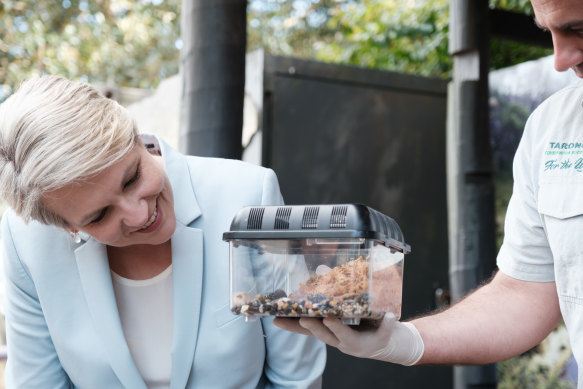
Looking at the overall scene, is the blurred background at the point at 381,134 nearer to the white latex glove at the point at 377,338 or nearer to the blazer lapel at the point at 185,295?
the blazer lapel at the point at 185,295

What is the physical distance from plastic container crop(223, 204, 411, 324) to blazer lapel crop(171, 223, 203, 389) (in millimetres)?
393

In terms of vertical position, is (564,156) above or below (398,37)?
below

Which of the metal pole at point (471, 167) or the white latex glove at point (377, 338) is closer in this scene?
the white latex glove at point (377, 338)

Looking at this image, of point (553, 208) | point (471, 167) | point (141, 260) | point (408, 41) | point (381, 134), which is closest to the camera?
point (553, 208)

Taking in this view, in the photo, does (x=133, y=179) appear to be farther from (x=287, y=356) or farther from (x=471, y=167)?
(x=471, y=167)

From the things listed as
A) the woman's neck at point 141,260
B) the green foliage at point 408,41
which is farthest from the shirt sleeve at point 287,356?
the green foliage at point 408,41

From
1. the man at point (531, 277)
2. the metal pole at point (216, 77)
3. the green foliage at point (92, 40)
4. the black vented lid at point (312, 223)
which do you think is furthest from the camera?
the green foliage at point (92, 40)

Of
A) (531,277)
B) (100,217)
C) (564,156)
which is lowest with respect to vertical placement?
(531,277)

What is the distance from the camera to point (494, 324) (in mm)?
1604

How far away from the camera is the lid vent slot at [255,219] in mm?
1302

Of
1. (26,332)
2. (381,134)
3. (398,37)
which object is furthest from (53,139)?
(398,37)

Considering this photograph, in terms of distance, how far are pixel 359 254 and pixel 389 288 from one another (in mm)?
145

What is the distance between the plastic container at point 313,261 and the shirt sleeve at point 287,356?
1.38ft

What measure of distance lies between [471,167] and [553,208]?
1.81 m
